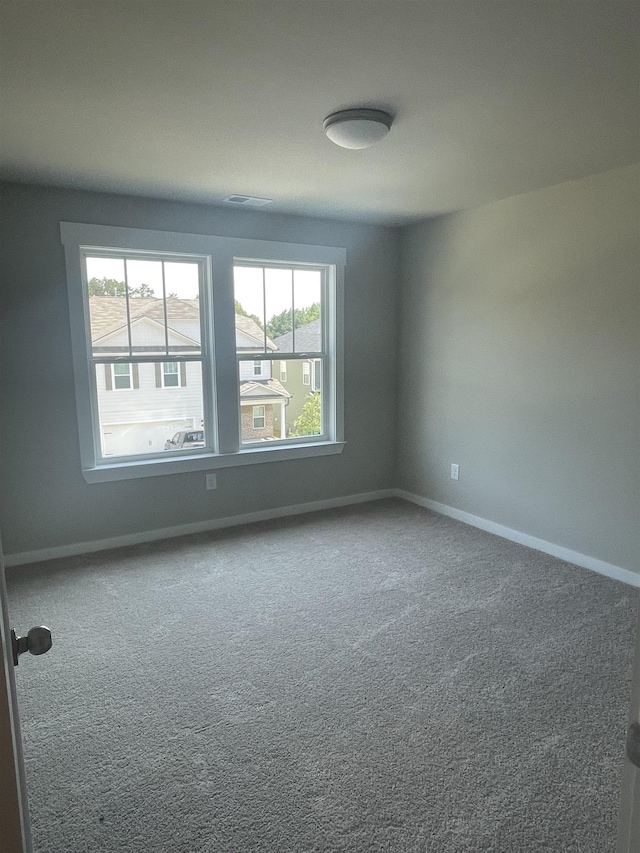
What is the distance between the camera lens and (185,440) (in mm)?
4102

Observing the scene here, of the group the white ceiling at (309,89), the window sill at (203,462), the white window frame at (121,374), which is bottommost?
the window sill at (203,462)

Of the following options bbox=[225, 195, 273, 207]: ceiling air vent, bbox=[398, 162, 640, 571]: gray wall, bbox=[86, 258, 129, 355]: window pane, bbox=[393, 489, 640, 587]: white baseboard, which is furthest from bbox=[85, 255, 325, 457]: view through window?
bbox=[393, 489, 640, 587]: white baseboard

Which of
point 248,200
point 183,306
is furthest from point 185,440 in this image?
point 248,200

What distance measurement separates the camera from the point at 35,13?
1592 mm

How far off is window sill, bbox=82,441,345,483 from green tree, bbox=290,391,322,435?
14 cm

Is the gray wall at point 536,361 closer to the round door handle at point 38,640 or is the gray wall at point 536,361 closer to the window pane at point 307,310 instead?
the window pane at point 307,310

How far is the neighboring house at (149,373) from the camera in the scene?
373cm

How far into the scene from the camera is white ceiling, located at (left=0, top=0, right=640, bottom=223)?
164 centimetres

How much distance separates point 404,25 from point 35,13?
1.09 m

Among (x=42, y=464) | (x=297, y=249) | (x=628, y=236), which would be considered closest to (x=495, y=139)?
(x=628, y=236)

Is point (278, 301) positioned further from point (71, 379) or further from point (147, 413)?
point (71, 379)

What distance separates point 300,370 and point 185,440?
1.10m

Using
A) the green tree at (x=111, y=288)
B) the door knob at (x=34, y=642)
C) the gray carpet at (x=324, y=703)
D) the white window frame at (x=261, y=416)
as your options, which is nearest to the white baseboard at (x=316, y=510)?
the gray carpet at (x=324, y=703)

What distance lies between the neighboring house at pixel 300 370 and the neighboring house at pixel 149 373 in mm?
271
